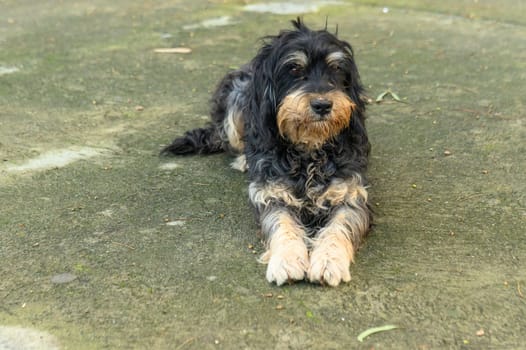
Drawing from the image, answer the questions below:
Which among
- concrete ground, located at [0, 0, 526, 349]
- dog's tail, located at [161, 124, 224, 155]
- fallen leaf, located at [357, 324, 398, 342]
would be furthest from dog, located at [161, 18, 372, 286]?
dog's tail, located at [161, 124, 224, 155]

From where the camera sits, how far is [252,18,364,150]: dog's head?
4004 millimetres

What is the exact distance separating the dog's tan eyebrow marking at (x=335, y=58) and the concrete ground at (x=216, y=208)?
42.0 inches

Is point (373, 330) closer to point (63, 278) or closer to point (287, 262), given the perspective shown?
point (287, 262)

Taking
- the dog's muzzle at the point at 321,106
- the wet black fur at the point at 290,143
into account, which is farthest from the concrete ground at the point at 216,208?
the dog's muzzle at the point at 321,106

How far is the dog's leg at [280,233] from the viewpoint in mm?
3582

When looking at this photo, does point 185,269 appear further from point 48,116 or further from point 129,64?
point 129,64

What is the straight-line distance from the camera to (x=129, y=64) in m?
7.77

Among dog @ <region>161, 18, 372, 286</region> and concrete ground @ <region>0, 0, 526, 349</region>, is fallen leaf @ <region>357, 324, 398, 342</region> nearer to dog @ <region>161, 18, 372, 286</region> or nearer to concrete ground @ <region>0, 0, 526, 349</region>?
concrete ground @ <region>0, 0, 526, 349</region>

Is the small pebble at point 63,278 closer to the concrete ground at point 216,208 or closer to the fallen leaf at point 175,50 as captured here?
the concrete ground at point 216,208

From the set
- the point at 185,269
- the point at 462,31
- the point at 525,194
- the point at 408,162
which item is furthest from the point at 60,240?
the point at 462,31

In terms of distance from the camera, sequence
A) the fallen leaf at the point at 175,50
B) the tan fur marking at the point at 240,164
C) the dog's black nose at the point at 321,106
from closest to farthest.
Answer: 1. the dog's black nose at the point at 321,106
2. the tan fur marking at the point at 240,164
3. the fallen leaf at the point at 175,50

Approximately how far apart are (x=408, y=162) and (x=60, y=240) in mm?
2691

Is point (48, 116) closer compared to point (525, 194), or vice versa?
point (525, 194)

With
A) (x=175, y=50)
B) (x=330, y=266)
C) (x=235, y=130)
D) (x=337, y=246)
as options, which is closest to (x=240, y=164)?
(x=235, y=130)
